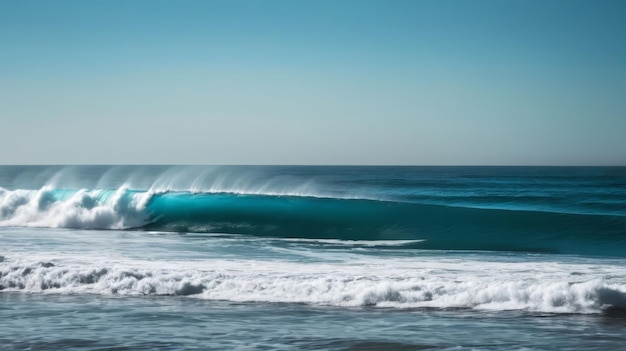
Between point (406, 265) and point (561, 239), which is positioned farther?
point (561, 239)

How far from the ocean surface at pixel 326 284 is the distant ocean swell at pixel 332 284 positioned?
0.08ft

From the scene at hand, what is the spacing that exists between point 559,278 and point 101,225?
1531 centimetres

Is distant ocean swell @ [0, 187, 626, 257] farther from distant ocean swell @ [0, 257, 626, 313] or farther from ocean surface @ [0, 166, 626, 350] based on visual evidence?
distant ocean swell @ [0, 257, 626, 313]

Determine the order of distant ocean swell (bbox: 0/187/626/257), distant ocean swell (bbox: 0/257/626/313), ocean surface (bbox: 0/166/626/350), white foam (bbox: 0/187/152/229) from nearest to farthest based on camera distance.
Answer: ocean surface (bbox: 0/166/626/350) < distant ocean swell (bbox: 0/257/626/313) < distant ocean swell (bbox: 0/187/626/257) < white foam (bbox: 0/187/152/229)

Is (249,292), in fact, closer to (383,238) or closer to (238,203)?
(383,238)

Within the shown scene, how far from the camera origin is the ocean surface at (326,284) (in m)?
7.91

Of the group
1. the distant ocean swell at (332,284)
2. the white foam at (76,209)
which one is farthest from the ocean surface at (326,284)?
the white foam at (76,209)

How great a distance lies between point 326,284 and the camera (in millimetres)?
10492

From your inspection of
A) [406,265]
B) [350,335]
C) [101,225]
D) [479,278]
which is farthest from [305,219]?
[350,335]

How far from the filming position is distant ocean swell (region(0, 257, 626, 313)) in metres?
9.55

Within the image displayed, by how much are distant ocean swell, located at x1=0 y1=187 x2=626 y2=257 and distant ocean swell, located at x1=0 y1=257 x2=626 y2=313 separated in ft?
19.1

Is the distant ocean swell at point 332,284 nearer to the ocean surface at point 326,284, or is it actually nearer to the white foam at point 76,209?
the ocean surface at point 326,284

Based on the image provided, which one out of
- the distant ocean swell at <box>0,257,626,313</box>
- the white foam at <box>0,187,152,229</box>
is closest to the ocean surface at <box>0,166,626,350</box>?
the distant ocean swell at <box>0,257,626,313</box>

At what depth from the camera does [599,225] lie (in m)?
20.0
